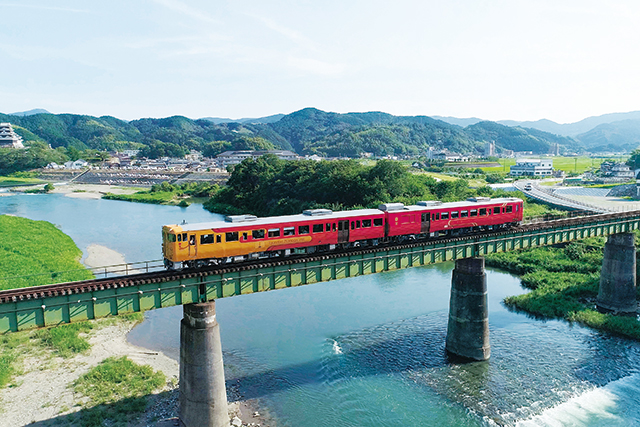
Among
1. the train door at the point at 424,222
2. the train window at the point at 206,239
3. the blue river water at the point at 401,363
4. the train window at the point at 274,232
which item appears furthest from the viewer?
the train door at the point at 424,222

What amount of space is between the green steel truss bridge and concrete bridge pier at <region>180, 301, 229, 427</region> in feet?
4.04

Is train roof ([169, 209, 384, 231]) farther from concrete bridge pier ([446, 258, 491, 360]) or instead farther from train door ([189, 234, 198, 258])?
concrete bridge pier ([446, 258, 491, 360])

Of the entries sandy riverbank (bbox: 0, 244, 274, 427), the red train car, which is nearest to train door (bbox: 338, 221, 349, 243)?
the red train car

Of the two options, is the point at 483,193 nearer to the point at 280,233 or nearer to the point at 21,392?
the point at 280,233

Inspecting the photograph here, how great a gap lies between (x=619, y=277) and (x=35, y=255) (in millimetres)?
64047

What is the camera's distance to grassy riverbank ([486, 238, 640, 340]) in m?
40.7

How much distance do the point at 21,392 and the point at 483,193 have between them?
307 ft

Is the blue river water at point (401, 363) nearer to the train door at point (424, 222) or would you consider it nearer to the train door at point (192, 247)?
the train door at point (424, 222)

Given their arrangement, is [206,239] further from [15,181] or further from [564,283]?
[15,181]

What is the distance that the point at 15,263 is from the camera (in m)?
52.7

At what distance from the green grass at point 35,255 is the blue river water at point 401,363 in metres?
12.1

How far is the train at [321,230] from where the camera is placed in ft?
84.8

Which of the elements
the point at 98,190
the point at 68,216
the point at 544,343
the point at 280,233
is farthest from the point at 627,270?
the point at 98,190

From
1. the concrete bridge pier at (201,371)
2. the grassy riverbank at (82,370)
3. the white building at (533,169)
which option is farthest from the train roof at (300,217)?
the white building at (533,169)
